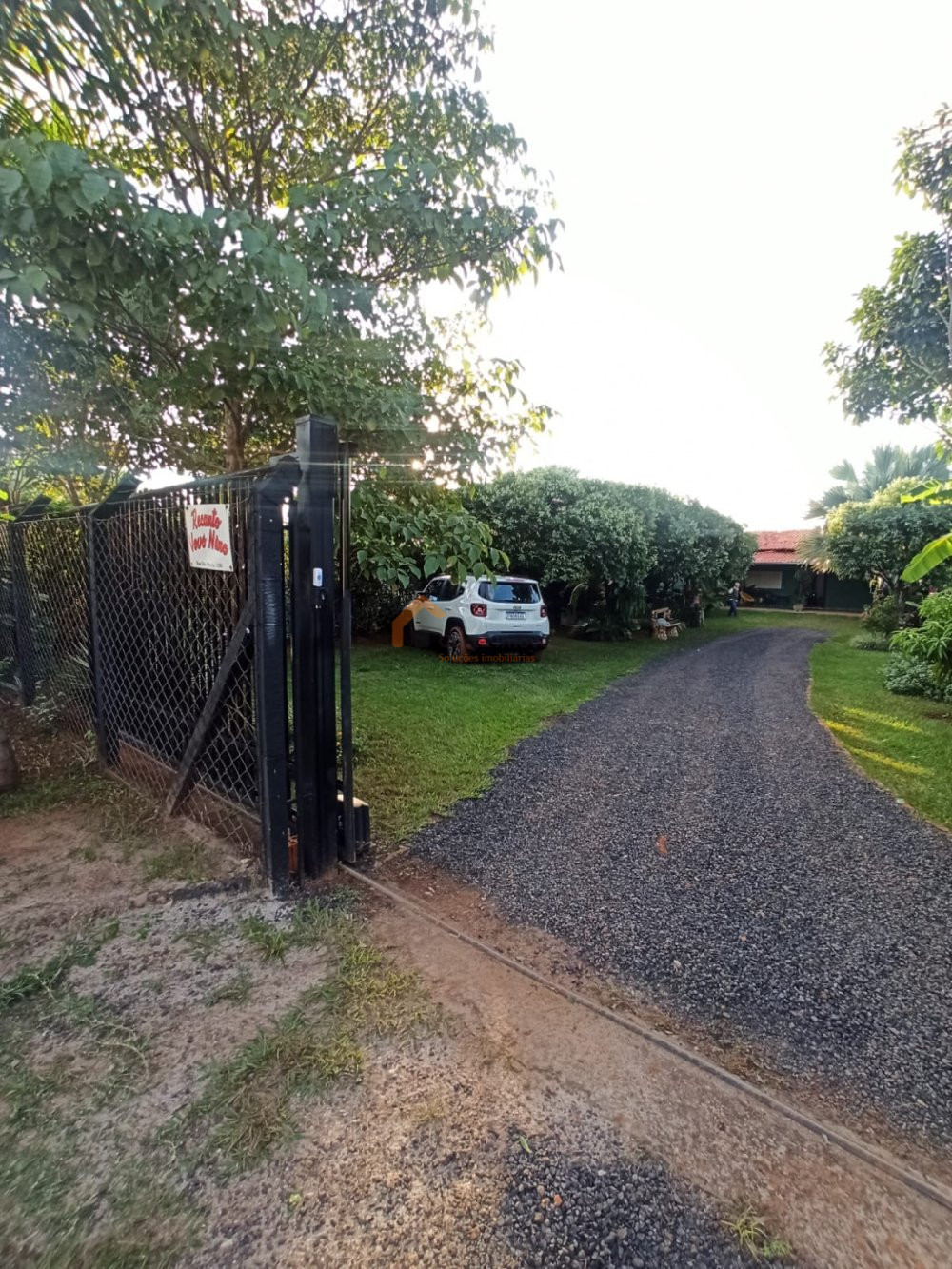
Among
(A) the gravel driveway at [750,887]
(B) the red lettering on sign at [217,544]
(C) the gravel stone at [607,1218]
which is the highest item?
(B) the red lettering on sign at [217,544]

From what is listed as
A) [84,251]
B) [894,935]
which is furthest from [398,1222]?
[84,251]

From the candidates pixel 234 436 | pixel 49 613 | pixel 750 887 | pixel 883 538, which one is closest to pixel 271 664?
pixel 234 436

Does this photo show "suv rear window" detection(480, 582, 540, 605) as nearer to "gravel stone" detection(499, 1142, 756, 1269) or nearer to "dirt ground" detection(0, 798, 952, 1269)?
"dirt ground" detection(0, 798, 952, 1269)

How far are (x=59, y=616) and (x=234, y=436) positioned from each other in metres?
1.93

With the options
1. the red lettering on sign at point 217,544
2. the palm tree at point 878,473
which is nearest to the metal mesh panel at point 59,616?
the red lettering on sign at point 217,544

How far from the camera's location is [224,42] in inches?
130

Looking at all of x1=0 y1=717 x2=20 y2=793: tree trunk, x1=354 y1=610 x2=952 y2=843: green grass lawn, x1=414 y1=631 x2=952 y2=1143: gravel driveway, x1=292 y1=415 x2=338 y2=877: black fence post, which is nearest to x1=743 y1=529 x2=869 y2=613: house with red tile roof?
x1=354 y1=610 x2=952 y2=843: green grass lawn

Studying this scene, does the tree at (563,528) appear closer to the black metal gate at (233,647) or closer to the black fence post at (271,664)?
the black metal gate at (233,647)

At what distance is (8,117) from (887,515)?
20255 mm

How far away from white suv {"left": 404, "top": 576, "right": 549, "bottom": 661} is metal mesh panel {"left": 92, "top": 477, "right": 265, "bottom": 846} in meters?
7.36

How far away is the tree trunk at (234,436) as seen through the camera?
13.3 feet

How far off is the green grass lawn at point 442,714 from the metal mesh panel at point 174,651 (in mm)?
1120

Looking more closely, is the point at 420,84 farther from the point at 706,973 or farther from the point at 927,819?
the point at 927,819

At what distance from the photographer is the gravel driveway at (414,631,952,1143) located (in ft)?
7.18
